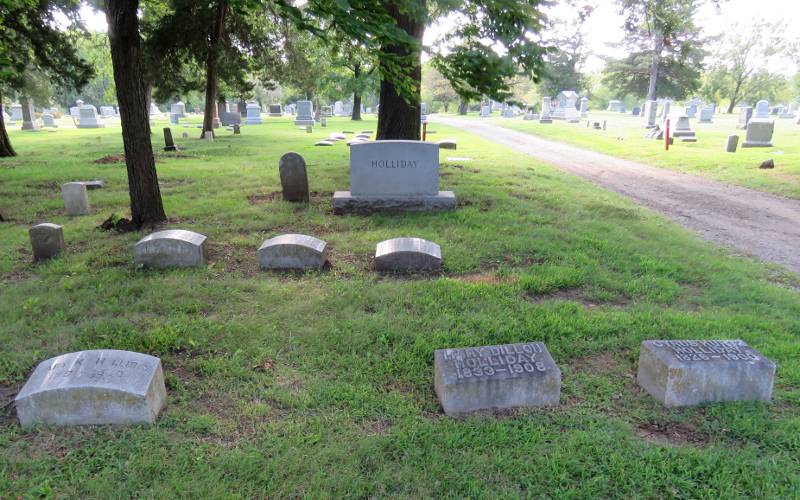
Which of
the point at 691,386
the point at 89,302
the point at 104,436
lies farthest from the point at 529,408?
the point at 89,302

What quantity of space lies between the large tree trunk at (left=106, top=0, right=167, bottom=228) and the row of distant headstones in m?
4.44

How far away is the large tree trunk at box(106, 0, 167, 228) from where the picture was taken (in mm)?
6402

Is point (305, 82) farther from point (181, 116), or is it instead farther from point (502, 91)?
point (181, 116)

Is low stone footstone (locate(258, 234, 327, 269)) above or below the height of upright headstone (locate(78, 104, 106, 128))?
below

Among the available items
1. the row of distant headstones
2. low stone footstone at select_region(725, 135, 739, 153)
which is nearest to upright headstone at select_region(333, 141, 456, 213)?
the row of distant headstones

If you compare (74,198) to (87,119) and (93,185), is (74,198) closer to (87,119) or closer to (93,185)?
(93,185)

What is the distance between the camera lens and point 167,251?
5832 mm

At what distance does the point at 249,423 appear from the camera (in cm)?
316

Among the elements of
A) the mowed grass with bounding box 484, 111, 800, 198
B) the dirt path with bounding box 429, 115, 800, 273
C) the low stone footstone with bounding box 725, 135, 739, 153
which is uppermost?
the low stone footstone with bounding box 725, 135, 739, 153

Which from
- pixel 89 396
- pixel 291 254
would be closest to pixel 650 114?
pixel 291 254

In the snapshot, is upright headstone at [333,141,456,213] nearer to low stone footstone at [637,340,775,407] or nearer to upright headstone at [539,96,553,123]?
low stone footstone at [637,340,775,407]

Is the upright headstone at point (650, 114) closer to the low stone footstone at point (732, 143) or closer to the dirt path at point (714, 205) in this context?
the low stone footstone at point (732, 143)

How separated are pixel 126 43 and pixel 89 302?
3.58 metres

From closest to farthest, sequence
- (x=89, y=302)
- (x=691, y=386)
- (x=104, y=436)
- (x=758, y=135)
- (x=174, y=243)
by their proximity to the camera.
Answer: (x=104, y=436) < (x=691, y=386) < (x=89, y=302) < (x=174, y=243) < (x=758, y=135)
